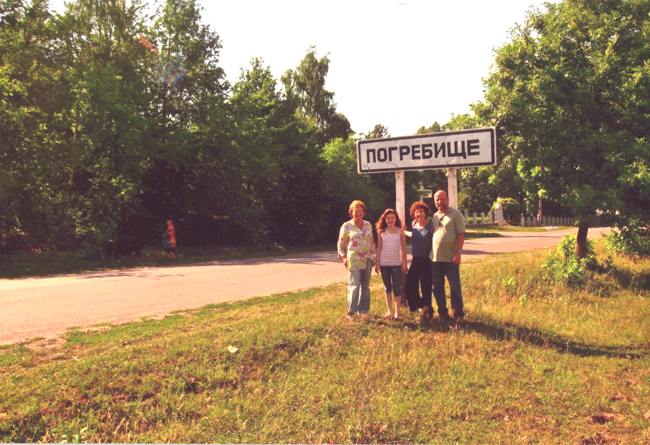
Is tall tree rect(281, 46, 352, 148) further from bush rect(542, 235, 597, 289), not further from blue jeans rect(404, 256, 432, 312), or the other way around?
blue jeans rect(404, 256, 432, 312)

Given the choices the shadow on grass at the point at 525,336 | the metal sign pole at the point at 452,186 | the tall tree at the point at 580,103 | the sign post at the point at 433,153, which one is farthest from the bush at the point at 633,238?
the sign post at the point at 433,153

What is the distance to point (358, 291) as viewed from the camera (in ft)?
26.2

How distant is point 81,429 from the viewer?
440 centimetres

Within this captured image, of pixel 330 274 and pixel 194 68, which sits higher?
pixel 194 68

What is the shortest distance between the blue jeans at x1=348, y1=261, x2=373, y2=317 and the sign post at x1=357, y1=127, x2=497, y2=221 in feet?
4.07

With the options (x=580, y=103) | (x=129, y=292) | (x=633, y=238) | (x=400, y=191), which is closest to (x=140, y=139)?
(x=129, y=292)

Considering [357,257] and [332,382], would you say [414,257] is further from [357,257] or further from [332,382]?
[332,382]

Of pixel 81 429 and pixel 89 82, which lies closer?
pixel 81 429

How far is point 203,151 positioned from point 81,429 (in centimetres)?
2398

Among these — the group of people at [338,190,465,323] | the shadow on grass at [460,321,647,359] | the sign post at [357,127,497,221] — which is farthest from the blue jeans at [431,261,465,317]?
the sign post at [357,127,497,221]

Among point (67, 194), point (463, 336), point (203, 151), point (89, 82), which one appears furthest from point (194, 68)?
point (463, 336)

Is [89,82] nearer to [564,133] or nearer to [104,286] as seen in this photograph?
[104,286]

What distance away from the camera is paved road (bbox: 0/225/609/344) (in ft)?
28.5

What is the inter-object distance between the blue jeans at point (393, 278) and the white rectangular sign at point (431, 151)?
1.62 meters
